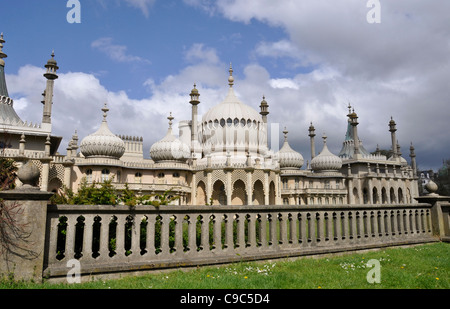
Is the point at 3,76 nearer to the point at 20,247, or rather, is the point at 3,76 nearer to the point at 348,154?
the point at 20,247

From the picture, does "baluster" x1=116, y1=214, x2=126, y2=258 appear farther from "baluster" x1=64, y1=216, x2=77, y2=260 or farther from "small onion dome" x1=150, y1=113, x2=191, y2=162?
"small onion dome" x1=150, y1=113, x2=191, y2=162

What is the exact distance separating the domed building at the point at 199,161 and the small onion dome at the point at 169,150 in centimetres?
10

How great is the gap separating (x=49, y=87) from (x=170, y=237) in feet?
92.9

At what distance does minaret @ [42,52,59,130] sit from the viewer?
28797 mm

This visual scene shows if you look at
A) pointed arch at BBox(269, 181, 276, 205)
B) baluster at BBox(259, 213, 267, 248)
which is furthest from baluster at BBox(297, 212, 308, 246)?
pointed arch at BBox(269, 181, 276, 205)

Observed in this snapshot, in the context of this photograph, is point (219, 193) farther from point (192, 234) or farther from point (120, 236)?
point (120, 236)

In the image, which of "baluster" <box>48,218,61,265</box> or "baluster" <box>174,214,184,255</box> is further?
"baluster" <box>174,214,184,255</box>

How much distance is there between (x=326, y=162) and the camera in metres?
44.2

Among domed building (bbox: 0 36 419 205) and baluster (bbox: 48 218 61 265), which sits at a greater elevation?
domed building (bbox: 0 36 419 205)

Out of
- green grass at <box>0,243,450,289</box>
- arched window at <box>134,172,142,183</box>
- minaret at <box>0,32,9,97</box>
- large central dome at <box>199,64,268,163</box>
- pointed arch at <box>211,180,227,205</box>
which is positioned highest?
minaret at <box>0,32,9,97</box>

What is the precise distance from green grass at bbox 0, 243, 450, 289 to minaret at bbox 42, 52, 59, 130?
26.8m

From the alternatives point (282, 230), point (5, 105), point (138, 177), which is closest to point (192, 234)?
point (282, 230)
